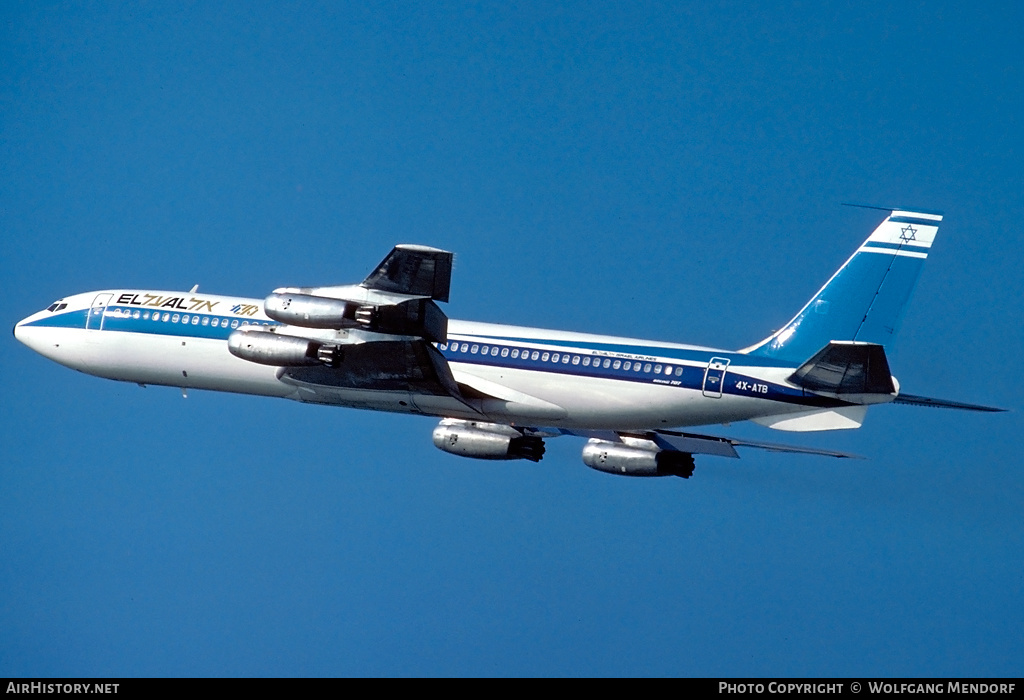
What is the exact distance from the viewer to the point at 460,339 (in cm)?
4019

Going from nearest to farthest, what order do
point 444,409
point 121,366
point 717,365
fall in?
point 717,365 → point 444,409 → point 121,366

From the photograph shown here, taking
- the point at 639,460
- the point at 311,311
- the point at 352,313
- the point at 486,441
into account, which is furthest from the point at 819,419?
the point at 311,311

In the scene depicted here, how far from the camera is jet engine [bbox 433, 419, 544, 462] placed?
41.7 m

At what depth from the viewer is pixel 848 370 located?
33.0 m

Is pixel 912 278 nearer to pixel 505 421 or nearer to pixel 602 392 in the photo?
pixel 602 392

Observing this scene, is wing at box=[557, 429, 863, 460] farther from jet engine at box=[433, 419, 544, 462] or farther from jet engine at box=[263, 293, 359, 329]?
jet engine at box=[263, 293, 359, 329]

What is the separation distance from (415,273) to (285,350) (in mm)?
5147

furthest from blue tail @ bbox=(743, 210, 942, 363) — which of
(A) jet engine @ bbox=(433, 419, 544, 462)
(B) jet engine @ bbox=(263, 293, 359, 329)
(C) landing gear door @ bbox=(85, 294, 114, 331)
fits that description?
(C) landing gear door @ bbox=(85, 294, 114, 331)

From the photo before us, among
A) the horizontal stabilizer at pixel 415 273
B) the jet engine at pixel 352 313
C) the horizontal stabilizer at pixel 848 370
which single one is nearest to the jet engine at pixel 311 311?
the jet engine at pixel 352 313

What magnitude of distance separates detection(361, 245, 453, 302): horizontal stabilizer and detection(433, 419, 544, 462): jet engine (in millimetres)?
7874

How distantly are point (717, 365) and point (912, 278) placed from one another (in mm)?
5643

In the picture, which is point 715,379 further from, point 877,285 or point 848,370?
point 877,285
